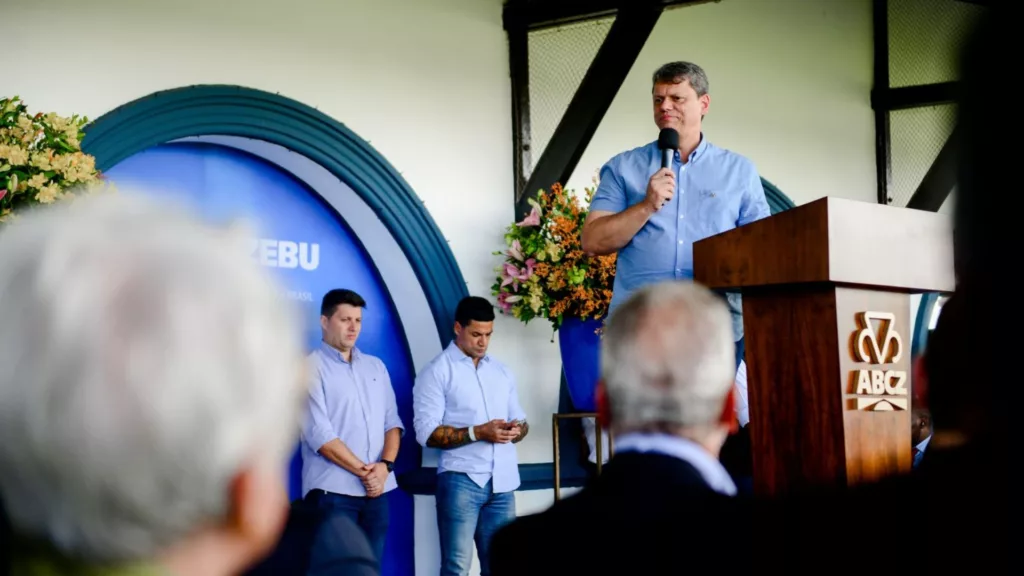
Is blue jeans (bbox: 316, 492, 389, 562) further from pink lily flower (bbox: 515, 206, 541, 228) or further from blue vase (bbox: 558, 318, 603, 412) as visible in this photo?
pink lily flower (bbox: 515, 206, 541, 228)

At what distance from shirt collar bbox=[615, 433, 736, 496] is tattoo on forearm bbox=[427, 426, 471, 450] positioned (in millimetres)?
3304

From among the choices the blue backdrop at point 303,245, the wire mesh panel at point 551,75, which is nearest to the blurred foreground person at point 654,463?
the blue backdrop at point 303,245

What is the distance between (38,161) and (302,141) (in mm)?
1657

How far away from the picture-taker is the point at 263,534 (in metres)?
0.79

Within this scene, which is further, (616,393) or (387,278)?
(387,278)

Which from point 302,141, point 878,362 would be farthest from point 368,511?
point 878,362

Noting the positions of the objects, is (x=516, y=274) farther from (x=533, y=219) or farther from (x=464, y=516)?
(x=464, y=516)

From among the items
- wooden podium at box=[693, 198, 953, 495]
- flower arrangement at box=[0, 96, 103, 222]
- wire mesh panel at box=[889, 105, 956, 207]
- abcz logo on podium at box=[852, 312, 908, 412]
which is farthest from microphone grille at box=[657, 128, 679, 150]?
wire mesh panel at box=[889, 105, 956, 207]

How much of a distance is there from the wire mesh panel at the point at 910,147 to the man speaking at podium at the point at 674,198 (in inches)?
172

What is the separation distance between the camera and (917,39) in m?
7.00

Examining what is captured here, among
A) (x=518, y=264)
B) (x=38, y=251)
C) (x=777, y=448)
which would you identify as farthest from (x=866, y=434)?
(x=518, y=264)

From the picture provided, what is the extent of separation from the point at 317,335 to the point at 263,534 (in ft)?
13.9

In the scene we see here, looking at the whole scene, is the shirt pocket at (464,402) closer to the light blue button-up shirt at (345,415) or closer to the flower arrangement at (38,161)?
the light blue button-up shirt at (345,415)

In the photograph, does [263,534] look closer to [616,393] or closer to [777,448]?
[616,393]
